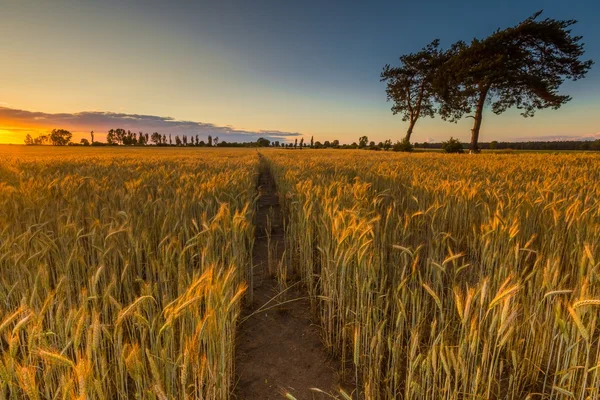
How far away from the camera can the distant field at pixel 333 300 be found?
3.91 ft

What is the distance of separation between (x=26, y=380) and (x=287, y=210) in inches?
210

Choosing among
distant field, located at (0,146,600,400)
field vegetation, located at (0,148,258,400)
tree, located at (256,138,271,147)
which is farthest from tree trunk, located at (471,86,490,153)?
tree, located at (256,138,271,147)

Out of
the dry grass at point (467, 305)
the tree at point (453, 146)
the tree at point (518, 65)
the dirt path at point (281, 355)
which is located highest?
the tree at point (518, 65)

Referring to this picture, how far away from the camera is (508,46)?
77.8 feet

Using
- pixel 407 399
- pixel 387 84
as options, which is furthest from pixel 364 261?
pixel 387 84

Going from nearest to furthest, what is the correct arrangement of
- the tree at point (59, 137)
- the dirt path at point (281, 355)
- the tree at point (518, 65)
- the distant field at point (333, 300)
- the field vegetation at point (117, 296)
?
the field vegetation at point (117, 296), the distant field at point (333, 300), the dirt path at point (281, 355), the tree at point (518, 65), the tree at point (59, 137)

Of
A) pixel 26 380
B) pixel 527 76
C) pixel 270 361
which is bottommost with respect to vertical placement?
pixel 270 361

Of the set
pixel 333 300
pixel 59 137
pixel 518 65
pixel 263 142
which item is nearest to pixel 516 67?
pixel 518 65

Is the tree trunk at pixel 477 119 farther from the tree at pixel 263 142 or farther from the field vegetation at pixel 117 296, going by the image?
the tree at pixel 263 142

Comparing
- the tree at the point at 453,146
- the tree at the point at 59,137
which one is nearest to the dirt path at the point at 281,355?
the tree at the point at 453,146

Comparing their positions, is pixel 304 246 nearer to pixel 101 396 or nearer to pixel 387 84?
pixel 101 396

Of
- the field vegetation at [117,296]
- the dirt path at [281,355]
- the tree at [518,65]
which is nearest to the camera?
the field vegetation at [117,296]

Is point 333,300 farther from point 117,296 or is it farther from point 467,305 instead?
point 117,296

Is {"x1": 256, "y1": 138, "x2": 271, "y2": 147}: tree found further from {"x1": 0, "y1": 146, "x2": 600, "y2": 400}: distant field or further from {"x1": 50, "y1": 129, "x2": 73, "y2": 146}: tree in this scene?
{"x1": 0, "y1": 146, "x2": 600, "y2": 400}: distant field
